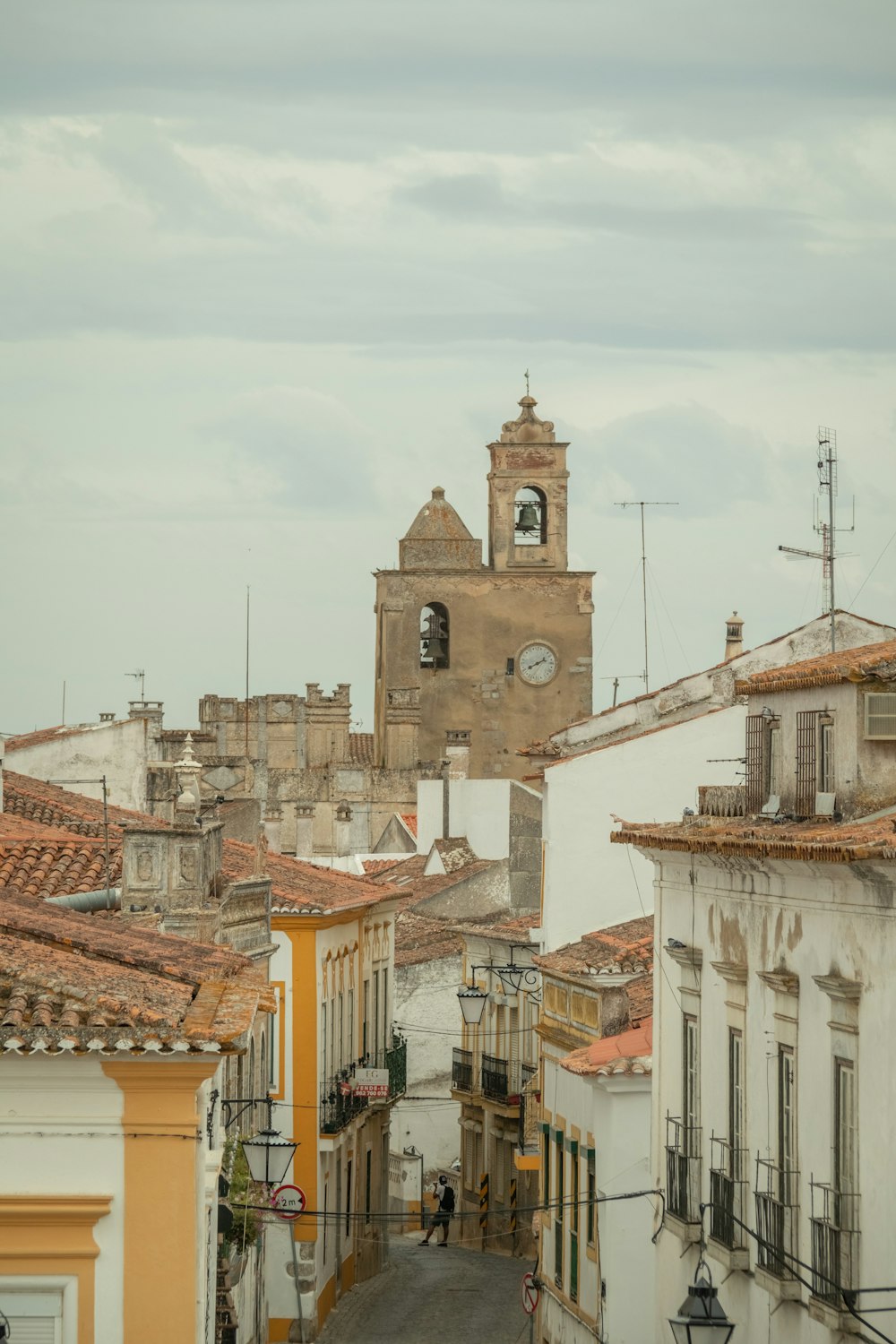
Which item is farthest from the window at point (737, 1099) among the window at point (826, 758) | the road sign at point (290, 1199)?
the road sign at point (290, 1199)

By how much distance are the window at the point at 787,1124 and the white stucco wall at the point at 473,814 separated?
123ft

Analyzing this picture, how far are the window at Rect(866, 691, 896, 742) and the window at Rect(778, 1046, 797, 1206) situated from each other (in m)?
2.34

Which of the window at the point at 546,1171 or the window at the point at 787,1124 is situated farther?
the window at the point at 546,1171

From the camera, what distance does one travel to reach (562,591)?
281 feet

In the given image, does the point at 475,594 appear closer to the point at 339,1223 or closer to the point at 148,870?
the point at 339,1223

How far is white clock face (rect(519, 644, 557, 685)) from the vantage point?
8544 cm

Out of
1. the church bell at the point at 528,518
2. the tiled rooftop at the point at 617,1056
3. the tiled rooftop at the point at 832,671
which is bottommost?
the tiled rooftop at the point at 617,1056

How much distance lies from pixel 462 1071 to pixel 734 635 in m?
13.6

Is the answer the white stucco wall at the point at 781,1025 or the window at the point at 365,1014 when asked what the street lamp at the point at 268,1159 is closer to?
the white stucco wall at the point at 781,1025

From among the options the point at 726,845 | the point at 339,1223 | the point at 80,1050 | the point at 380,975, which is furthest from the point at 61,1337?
the point at 380,975

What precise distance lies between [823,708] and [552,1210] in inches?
475

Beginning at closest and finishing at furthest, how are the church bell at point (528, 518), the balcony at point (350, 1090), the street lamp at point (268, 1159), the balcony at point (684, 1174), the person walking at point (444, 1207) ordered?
1. the balcony at point (684, 1174)
2. the street lamp at point (268, 1159)
3. the balcony at point (350, 1090)
4. the person walking at point (444, 1207)
5. the church bell at point (528, 518)

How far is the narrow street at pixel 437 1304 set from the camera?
109 ft

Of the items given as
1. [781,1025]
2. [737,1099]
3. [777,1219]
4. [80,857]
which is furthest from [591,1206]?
[781,1025]
